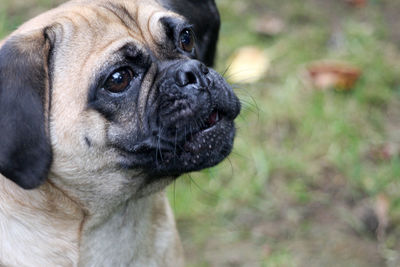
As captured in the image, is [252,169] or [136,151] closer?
[136,151]

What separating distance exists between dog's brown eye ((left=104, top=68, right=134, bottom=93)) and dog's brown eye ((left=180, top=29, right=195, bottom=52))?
419mm

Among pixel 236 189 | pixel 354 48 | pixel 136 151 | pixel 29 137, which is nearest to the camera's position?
pixel 29 137

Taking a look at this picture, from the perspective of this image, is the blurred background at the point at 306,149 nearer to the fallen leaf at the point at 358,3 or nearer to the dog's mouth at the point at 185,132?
the fallen leaf at the point at 358,3

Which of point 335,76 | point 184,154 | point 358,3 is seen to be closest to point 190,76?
point 184,154

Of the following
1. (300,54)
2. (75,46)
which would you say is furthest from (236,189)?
(75,46)

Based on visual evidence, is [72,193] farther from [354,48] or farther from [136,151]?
[354,48]

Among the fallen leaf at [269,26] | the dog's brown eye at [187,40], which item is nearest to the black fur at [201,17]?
the dog's brown eye at [187,40]

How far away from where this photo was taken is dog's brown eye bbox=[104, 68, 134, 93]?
2918mm

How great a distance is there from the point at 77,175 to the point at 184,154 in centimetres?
53

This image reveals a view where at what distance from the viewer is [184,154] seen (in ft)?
9.77

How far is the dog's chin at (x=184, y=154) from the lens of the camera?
2949 mm

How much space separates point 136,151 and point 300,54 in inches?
127

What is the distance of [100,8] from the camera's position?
3145 mm

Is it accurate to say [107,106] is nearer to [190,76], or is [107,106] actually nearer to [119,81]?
[119,81]
